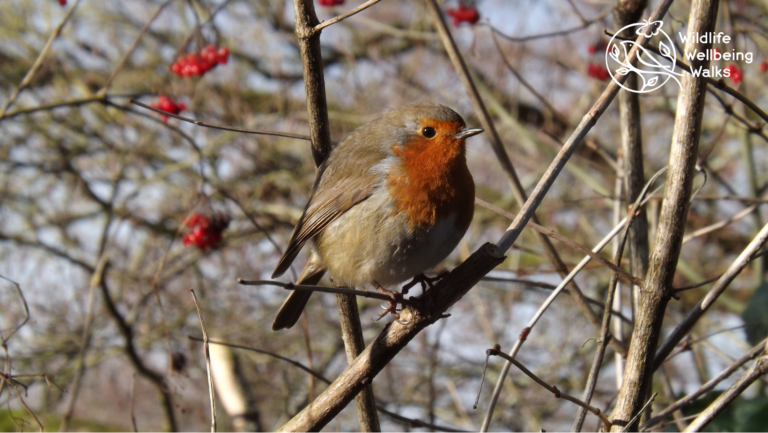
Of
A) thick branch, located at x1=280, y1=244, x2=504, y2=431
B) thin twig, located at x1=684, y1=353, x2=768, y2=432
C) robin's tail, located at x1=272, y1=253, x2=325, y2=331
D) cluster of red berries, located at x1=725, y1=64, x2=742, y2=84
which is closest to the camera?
thin twig, located at x1=684, y1=353, x2=768, y2=432

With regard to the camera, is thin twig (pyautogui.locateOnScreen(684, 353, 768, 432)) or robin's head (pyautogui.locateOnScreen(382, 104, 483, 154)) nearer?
thin twig (pyautogui.locateOnScreen(684, 353, 768, 432))

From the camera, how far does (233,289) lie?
19.4 ft

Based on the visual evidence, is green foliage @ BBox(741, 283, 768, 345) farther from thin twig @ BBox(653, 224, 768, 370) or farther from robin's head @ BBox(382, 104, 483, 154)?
robin's head @ BBox(382, 104, 483, 154)

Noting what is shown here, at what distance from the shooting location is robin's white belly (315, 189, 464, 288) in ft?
7.79

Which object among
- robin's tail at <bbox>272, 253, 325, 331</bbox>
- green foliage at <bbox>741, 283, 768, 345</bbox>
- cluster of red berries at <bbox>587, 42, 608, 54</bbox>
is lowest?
robin's tail at <bbox>272, 253, 325, 331</bbox>

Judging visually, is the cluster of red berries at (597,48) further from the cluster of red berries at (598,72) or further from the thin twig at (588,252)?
the thin twig at (588,252)

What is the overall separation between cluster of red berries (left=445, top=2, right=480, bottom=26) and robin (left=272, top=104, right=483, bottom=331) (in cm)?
190

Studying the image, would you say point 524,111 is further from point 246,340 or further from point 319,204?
point 319,204

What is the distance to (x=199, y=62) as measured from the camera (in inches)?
141

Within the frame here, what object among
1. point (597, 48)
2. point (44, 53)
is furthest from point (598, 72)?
point (44, 53)

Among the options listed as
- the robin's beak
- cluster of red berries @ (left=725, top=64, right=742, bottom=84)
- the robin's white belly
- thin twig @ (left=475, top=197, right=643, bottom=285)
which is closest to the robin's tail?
the robin's white belly

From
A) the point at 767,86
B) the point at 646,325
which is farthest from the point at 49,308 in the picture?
the point at 767,86

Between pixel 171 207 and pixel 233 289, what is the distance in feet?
3.19

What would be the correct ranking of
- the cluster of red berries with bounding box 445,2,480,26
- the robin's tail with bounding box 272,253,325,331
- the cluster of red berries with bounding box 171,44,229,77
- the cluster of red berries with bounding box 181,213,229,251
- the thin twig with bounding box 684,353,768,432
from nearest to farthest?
1. the thin twig with bounding box 684,353,768,432
2. the robin's tail with bounding box 272,253,325,331
3. the cluster of red berries with bounding box 171,44,229,77
4. the cluster of red berries with bounding box 181,213,229,251
5. the cluster of red berries with bounding box 445,2,480,26
